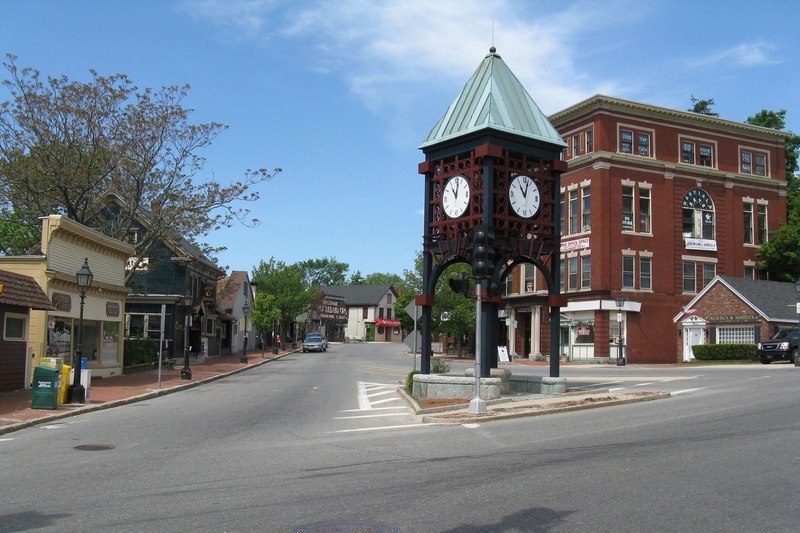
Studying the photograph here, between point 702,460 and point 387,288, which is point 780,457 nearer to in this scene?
point 702,460

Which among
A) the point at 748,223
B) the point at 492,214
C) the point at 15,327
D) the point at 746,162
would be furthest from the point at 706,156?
the point at 15,327

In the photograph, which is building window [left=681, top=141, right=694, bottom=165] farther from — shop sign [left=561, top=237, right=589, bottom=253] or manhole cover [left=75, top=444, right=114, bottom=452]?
manhole cover [left=75, top=444, right=114, bottom=452]

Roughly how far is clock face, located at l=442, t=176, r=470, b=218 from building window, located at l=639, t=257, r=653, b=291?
1266 inches

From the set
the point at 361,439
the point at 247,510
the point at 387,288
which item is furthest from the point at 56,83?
the point at 387,288

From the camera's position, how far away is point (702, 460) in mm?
9555

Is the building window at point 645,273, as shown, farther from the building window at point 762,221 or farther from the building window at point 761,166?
the building window at point 761,166

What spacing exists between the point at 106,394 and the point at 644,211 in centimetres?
3732

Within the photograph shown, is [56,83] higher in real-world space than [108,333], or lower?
higher

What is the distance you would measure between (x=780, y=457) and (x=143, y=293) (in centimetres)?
3479

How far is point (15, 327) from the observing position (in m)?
21.0

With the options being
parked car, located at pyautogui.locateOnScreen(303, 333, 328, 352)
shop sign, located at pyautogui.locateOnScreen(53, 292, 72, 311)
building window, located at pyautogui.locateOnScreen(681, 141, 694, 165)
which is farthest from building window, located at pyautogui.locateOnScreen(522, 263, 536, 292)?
shop sign, located at pyautogui.locateOnScreen(53, 292, 72, 311)

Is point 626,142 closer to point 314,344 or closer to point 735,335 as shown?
point 735,335

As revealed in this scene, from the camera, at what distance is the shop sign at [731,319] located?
130 feet

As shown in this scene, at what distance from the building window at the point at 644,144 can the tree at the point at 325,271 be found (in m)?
112
